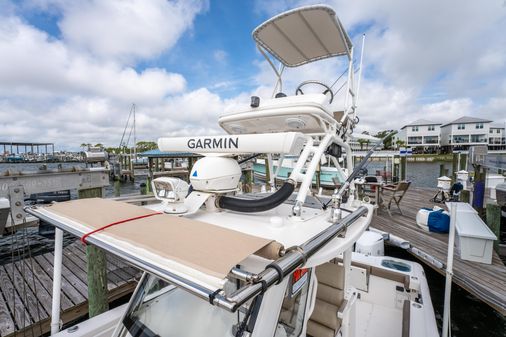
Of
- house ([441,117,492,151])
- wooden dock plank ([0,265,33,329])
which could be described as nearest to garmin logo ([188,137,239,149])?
wooden dock plank ([0,265,33,329])

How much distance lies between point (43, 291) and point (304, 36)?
5.81 meters

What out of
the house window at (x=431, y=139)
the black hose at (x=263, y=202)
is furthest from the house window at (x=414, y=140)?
the black hose at (x=263, y=202)

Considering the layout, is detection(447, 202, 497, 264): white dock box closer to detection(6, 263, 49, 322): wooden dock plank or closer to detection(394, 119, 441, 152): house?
detection(6, 263, 49, 322): wooden dock plank

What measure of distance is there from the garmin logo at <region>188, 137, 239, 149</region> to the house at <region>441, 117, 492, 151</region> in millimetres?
69532

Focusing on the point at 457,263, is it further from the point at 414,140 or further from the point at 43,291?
the point at 414,140

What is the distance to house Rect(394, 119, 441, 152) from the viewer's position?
6097cm

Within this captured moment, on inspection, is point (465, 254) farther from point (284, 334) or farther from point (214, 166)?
point (214, 166)

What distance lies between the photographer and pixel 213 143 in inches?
91.0

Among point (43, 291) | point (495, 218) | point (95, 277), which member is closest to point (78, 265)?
point (43, 291)

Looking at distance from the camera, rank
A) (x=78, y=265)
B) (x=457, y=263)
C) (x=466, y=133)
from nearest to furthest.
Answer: (x=78, y=265)
(x=457, y=263)
(x=466, y=133)

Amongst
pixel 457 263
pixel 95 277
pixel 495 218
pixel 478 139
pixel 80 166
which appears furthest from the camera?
pixel 478 139

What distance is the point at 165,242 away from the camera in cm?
129

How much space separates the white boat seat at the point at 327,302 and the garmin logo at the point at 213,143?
1.52 m

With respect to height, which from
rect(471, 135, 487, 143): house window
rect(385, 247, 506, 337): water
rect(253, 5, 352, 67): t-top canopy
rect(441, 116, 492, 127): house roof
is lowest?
rect(385, 247, 506, 337): water
